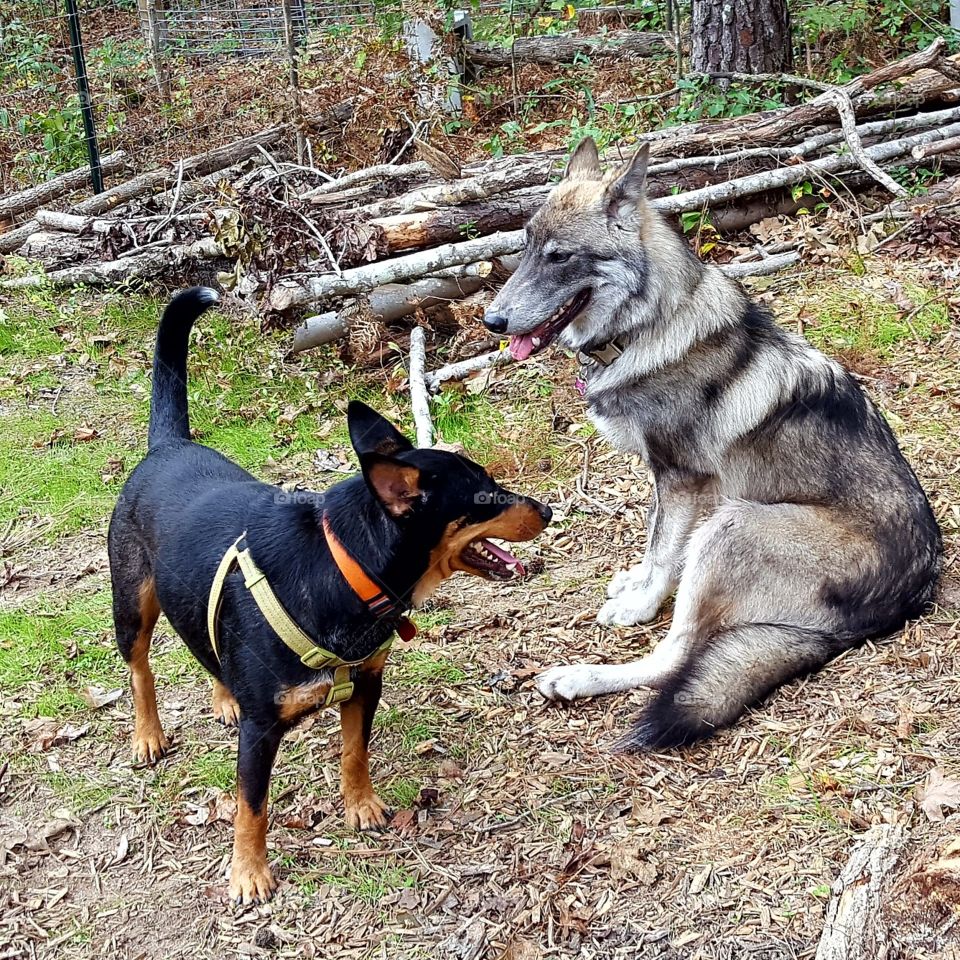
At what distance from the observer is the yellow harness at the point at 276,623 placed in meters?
2.98

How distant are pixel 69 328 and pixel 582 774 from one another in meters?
6.12

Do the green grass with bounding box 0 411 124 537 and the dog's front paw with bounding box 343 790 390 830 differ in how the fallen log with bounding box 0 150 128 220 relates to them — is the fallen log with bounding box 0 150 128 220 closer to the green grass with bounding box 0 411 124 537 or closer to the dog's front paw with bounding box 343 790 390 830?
the green grass with bounding box 0 411 124 537

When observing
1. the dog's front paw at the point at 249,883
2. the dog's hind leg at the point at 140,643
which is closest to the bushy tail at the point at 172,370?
the dog's hind leg at the point at 140,643

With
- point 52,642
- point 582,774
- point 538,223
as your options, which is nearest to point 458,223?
point 538,223

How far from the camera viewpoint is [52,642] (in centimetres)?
458

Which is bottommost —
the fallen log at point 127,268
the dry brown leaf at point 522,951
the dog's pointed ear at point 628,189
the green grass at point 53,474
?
the dry brown leaf at point 522,951

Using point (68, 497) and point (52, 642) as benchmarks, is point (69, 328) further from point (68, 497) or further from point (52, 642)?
point (52, 642)

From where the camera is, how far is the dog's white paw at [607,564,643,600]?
442 cm

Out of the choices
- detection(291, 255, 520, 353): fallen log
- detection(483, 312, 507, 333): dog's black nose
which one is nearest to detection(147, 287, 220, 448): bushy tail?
detection(483, 312, 507, 333): dog's black nose

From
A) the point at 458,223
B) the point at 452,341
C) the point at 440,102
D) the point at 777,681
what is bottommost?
the point at 777,681

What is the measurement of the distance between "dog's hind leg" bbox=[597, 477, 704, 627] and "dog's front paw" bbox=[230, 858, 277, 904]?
1925 millimetres

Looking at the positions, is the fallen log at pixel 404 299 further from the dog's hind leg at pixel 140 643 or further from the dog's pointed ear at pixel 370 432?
the dog's pointed ear at pixel 370 432

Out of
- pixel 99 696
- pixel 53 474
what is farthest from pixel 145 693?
pixel 53 474

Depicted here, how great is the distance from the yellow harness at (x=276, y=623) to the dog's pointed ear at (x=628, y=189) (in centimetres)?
220
